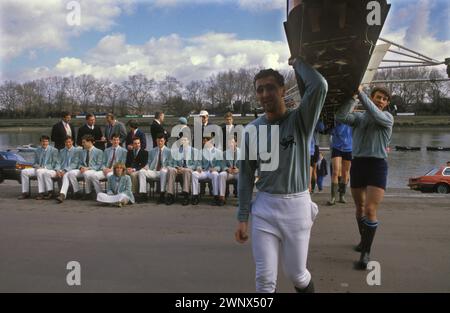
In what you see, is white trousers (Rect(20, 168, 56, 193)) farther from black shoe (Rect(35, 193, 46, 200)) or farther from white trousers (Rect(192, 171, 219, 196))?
white trousers (Rect(192, 171, 219, 196))

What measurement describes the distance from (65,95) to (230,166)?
89504 mm

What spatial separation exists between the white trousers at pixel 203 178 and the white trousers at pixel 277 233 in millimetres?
5102

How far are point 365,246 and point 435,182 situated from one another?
15.6m

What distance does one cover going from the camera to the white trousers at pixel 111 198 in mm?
7992

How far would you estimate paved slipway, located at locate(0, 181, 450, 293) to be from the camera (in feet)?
13.3

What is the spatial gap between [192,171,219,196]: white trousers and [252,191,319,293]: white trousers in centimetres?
510

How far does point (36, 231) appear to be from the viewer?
6113 mm

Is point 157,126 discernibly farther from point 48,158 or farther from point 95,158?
point 48,158

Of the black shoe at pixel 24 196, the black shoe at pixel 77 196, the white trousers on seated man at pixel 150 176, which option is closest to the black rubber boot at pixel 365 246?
the white trousers on seated man at pixel 150 176

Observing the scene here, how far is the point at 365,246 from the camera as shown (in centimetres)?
452

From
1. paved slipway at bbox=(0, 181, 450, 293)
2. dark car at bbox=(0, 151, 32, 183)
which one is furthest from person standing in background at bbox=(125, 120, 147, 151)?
dark car at bbox=(0, 151, 32, 183)

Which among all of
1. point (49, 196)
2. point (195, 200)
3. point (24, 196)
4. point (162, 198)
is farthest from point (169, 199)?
point (24, 196)

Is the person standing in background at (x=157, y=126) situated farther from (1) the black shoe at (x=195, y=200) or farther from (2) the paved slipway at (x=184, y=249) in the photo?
(2) the paved slipway at (x=184, y=249)

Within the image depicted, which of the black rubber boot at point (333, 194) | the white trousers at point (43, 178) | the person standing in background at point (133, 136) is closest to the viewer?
the black rubber boot at point (333, 194)
